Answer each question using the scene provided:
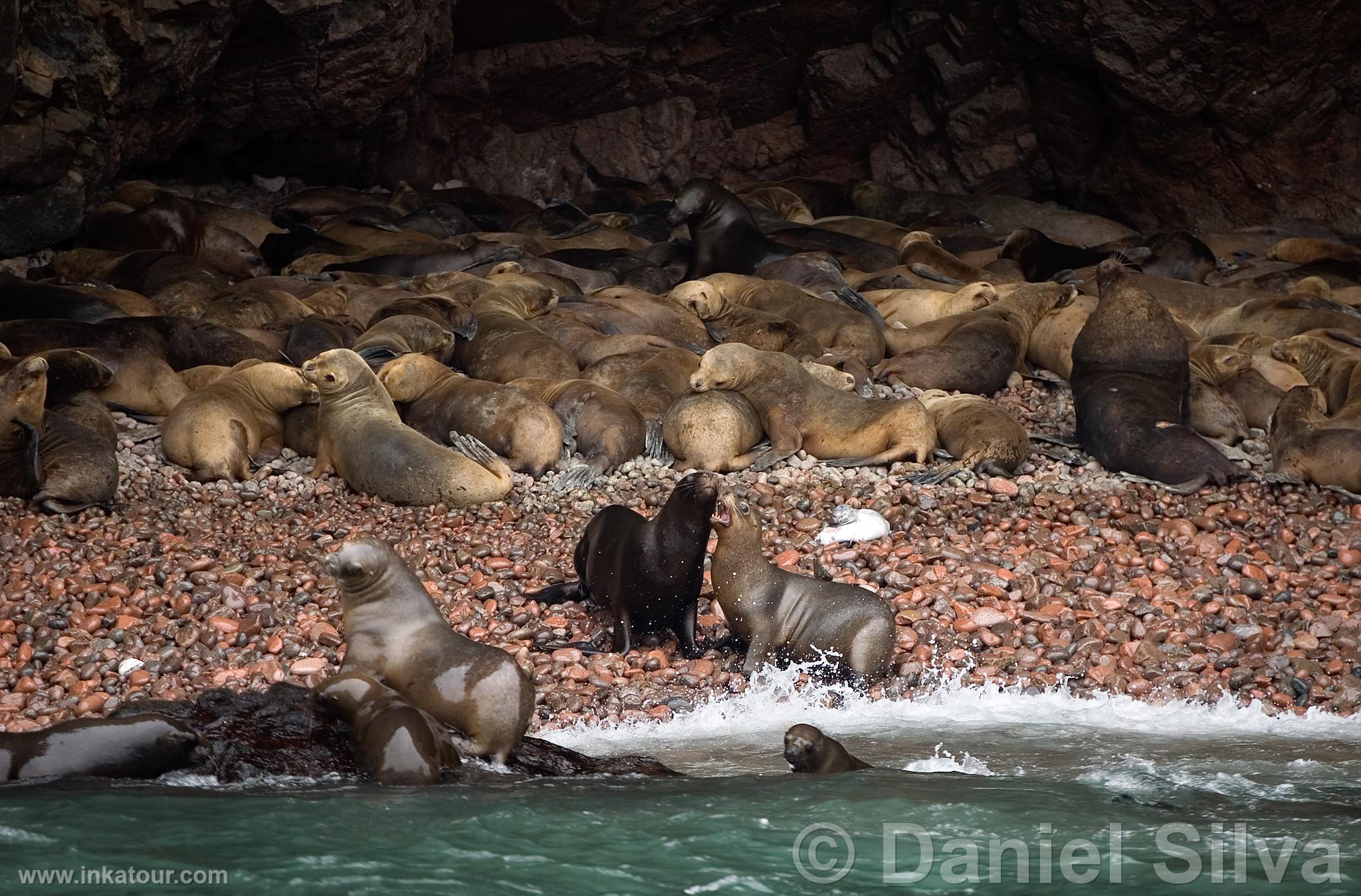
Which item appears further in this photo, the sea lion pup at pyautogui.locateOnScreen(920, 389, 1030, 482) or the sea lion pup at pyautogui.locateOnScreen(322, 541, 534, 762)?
the sea lion pup at pyautogui.locateOnScreen(920, 389, 1030, 482)

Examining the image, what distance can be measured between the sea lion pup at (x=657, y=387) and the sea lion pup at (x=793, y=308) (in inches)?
54.5

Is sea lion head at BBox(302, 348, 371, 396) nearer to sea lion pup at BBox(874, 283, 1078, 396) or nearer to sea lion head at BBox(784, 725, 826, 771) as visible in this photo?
sea lion pup at BBox(874, 283, 1078, 396)

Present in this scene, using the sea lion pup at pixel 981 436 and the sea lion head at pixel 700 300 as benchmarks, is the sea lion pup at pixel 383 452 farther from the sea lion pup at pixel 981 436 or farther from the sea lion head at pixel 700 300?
the sea lion head at pixel 700 300

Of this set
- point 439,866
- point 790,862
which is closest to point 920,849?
point 790,862

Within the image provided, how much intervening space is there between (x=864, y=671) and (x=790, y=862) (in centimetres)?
230

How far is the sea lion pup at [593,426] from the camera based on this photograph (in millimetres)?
8602

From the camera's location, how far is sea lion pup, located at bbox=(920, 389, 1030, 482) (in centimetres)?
849

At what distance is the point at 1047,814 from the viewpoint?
4.03 metres

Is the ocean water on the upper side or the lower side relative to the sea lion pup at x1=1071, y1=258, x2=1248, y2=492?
lower

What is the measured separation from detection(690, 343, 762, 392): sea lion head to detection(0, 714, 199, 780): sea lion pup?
5.38m

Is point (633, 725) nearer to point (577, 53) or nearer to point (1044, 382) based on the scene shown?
point (1044, 382)

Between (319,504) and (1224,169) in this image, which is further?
(1224,169)

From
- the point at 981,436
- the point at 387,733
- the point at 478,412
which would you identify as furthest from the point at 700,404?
the point at 387,733

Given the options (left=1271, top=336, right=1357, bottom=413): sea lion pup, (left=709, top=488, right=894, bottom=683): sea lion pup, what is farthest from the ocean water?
(left=1271, top=336, right=1357, bottom=413): sea lion pup
